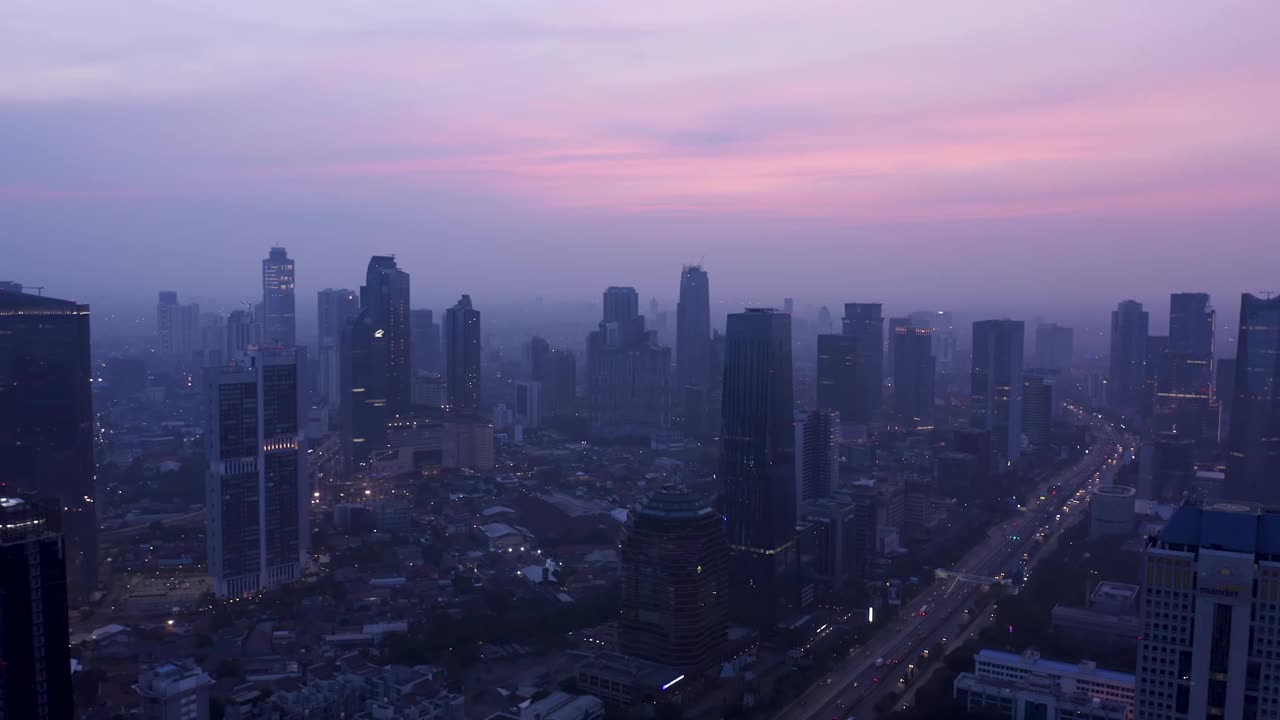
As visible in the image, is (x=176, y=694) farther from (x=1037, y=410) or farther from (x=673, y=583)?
(x=1037, y=410)

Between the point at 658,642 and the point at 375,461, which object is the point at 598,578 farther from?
the point at 375,461

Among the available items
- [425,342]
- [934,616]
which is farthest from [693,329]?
[934,616]

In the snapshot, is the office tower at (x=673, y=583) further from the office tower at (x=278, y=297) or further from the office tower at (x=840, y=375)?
the office tower at (x=278, y=297)

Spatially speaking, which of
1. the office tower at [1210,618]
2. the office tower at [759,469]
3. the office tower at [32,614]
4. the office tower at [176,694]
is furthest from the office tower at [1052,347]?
the office tower at [32,614]

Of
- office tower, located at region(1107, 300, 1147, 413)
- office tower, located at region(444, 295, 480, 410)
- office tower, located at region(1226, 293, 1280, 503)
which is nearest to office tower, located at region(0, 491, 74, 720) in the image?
office tower, located at region(1226, 293, 1280, 503)

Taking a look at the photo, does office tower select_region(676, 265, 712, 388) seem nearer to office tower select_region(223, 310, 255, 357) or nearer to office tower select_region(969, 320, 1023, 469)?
office tower select_region(969, 320, 1023, 469)

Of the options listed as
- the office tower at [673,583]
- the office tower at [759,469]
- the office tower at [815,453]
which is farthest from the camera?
the office tower at [815,453]
